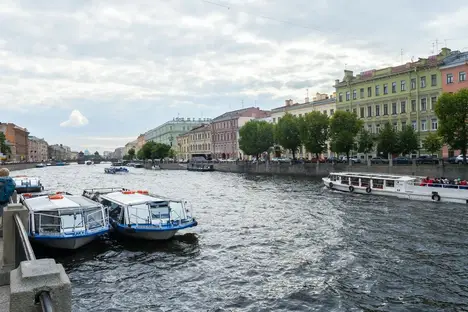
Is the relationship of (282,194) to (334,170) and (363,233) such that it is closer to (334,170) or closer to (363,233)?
(363,233)

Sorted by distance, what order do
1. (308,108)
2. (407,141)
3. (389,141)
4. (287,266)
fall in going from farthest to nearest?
1. (308,108)
2. (389,141)
3. (407,141)
4. (287,266)

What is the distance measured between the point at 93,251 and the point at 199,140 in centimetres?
12864

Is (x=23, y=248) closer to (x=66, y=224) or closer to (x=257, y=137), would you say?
(x=66, y=224)

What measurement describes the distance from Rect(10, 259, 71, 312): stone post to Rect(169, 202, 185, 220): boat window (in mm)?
17602

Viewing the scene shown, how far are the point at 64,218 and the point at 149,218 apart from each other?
4100 millimetres

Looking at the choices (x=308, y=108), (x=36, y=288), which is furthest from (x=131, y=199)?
(x=308, y=108)

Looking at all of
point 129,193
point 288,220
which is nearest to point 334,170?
point 288,220

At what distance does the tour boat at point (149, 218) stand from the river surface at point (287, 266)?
0.65 meters

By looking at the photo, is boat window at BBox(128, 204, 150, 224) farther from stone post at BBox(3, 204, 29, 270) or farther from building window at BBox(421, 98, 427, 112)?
building window at BBox(421, 98, 427, 112)

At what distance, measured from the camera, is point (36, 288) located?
4.29 metres

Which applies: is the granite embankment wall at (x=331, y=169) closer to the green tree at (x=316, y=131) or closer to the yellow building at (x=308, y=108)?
the green tree at (x=316, y=131)

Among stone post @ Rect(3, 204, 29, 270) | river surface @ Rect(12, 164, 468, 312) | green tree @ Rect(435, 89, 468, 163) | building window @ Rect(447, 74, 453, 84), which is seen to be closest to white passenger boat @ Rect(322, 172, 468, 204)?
river surface @ Rect(12, 164, 468, 312)

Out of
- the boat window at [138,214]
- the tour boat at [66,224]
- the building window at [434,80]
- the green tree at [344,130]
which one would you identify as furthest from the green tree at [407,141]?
the tour boat at [66,224]

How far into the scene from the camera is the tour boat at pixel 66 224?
1847 cm
